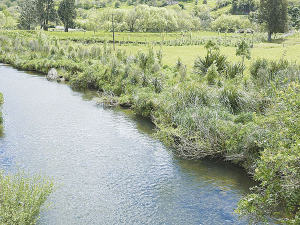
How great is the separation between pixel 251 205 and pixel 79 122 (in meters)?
19.3

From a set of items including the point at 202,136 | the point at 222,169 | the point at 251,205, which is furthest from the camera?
the point at 202,136

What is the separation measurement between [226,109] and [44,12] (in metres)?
111

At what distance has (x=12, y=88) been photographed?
40.7m

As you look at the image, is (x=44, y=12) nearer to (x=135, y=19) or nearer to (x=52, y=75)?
(x=135, y=19)

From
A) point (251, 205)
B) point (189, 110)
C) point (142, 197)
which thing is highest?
point (189, 110)

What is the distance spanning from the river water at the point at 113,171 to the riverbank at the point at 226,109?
1.42 meters

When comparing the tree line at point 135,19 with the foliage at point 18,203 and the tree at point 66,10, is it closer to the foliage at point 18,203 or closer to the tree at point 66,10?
the tree at point 66,10

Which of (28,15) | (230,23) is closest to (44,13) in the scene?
(28,15)

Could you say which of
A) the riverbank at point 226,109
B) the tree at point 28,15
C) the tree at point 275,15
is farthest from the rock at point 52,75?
the tree at point 28,15

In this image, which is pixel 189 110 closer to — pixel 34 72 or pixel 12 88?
pixel 12 88

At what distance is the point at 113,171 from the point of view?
62.9 ft

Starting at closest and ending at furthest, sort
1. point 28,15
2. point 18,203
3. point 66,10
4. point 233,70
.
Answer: point 18,203 → point 233,70 → point 66,10 → point 28,15

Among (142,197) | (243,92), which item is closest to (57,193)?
(142,197)

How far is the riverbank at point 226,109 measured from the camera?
1130cm
